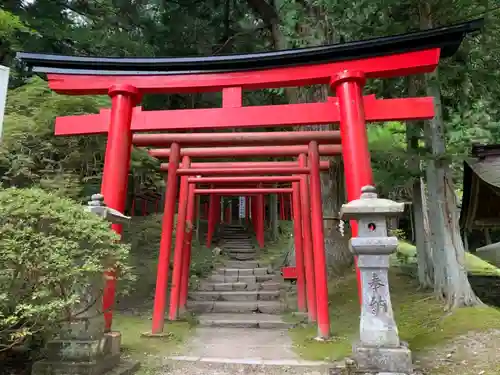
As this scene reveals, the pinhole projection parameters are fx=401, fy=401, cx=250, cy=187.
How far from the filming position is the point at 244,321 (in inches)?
314

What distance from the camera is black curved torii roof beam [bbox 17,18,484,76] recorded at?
533 centimetres

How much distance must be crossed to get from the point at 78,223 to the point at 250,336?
4216mm

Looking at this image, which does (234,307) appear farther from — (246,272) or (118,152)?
(118,152)

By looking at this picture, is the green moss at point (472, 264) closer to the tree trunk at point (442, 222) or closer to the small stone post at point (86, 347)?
the tree trunk at point (442, 222)

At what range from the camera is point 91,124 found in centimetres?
611

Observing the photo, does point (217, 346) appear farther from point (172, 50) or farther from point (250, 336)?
point (172, 50)

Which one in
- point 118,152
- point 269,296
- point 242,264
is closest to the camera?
point 118,152

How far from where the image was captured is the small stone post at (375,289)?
3.91 metres

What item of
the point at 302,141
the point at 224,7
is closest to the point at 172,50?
the point at 224,7

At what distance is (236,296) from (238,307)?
894 millimetres

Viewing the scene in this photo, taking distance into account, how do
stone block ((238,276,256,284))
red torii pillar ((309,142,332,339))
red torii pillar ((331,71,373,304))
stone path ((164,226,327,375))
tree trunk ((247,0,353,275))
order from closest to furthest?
stone path ((164,226,327,375))
red torii pillar ((331,71,373,304))
red torii pillar ((309,142,332,339))
tree trunk ((247,0,353,275))
stone block ((238,276,256,284))

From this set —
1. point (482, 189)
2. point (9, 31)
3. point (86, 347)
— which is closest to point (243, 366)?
point (86, 347)

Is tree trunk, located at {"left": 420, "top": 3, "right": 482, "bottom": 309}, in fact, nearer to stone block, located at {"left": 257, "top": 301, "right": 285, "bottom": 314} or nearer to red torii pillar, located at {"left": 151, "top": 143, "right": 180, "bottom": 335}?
stone block, located at {"left": 257, "top": 301, "right": 285, "bottom": 314}

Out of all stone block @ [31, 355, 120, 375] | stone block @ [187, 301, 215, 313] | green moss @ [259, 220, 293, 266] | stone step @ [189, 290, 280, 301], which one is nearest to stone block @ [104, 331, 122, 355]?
stone block @ [31, 355, 120, 375]
